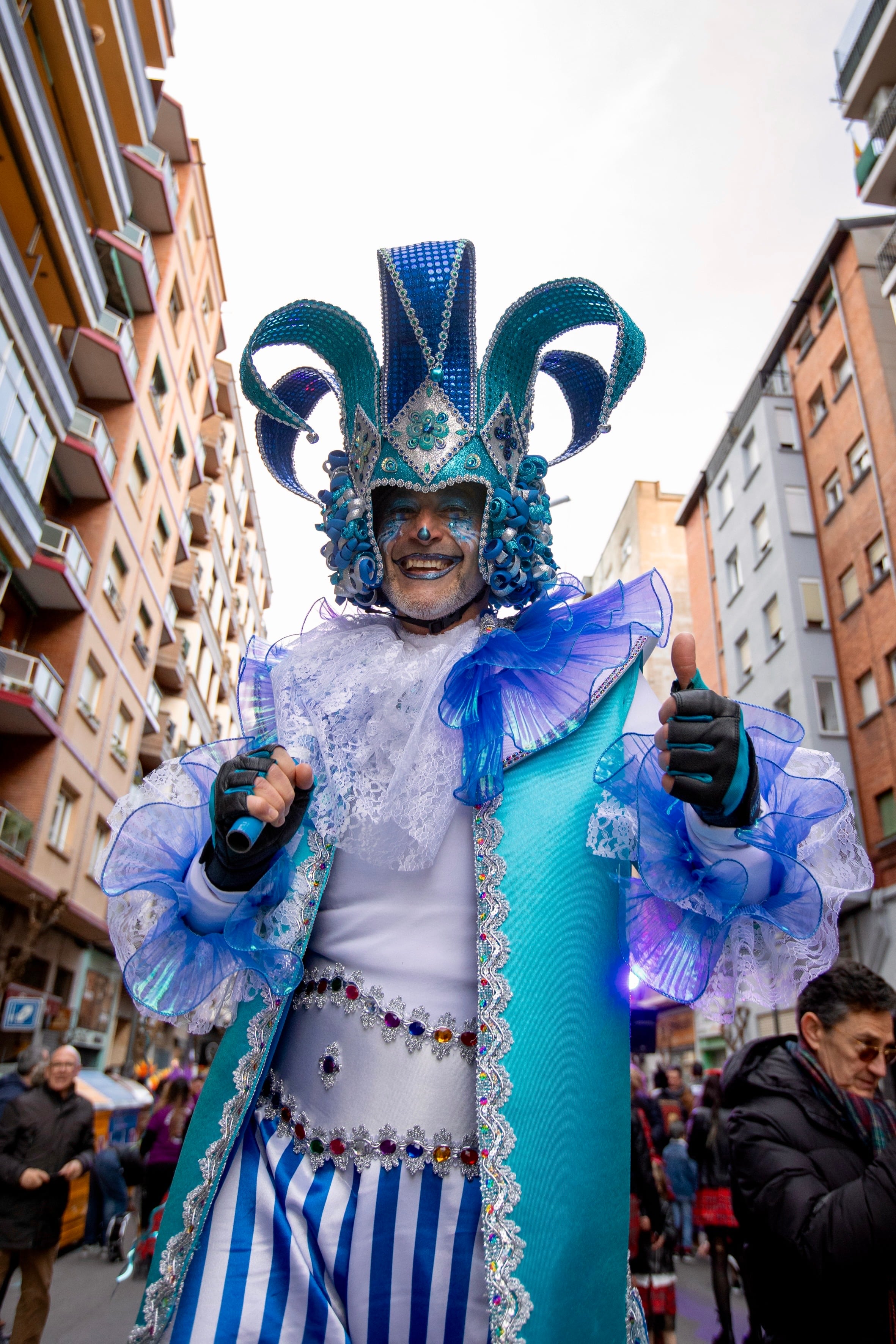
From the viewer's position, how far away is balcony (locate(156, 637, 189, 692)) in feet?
85.0

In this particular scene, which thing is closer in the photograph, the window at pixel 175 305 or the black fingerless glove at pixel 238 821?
the black fingerless glove at pixel 238 821

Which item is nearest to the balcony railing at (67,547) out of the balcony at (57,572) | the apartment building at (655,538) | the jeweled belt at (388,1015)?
the balcony at (57,572)


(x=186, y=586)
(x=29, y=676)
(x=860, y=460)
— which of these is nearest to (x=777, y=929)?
(x=29, y=676)

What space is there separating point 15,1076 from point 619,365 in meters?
6.20

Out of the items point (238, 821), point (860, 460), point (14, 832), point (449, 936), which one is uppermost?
point (860, 460)

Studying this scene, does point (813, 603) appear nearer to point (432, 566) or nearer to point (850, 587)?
point (850, 587)

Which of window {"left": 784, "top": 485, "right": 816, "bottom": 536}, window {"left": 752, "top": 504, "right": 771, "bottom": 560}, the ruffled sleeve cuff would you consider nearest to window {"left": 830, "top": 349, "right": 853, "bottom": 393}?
window {"left": 784, "top": 485, "right": 816, "bottom": 536}

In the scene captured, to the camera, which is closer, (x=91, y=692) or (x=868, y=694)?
(x=868, y=694)

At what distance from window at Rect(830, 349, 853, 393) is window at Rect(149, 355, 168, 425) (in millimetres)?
14678

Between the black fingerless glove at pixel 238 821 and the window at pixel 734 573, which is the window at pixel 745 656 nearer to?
the window at pixel 734 573

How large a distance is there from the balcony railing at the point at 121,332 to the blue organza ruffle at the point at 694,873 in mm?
19202

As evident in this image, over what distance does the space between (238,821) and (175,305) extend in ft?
83.9

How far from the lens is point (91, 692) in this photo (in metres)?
19.9

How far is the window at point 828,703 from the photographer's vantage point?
64.8ft
